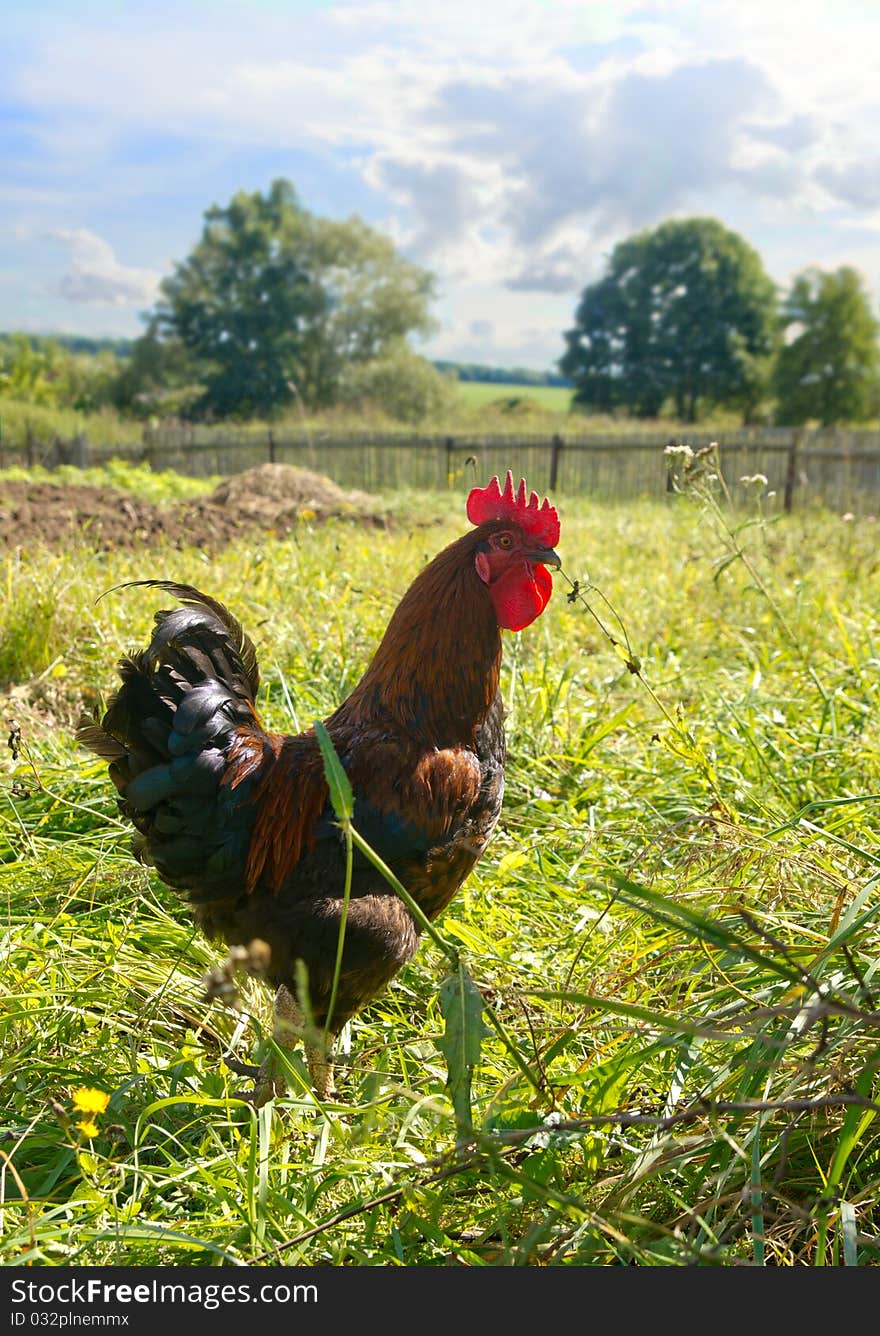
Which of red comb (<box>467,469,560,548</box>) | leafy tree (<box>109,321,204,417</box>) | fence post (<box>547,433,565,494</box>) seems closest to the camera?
red comb (<box>467,469,560,548</box>)

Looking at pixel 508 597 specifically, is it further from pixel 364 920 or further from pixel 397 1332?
pixel 397 1332

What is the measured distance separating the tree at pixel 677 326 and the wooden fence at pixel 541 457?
41.1 meters

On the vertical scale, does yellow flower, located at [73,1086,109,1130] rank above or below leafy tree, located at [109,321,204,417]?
below

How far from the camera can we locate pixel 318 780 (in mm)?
2117

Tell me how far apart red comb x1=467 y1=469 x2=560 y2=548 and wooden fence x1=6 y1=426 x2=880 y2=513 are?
1027cm

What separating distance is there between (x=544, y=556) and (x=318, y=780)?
2.84ft

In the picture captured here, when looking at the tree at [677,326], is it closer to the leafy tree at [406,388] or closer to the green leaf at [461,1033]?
the leafy tree at [406,388]

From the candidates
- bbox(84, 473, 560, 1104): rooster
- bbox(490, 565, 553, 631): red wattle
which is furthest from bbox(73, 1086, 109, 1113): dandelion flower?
bbox(490, 565, 553, 631): red wattle

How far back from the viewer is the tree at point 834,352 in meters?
45.6

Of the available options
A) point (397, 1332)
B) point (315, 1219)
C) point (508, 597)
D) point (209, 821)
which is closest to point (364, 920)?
point (209, 821)

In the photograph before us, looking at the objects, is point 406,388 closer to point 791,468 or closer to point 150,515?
point 791,468

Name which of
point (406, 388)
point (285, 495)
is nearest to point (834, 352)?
point (406, 388)

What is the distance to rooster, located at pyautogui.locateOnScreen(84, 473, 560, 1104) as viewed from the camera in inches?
77.9

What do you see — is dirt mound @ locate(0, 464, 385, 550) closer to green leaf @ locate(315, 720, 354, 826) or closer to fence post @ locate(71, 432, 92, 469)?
green leaf @ locate(315, 720, 354, 826)
